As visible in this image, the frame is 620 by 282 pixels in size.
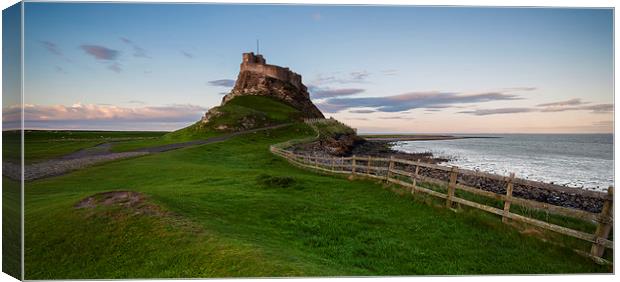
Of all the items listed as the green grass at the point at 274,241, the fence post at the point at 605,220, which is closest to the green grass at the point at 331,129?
the green grass at the point at 274,241

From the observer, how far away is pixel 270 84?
9588cm

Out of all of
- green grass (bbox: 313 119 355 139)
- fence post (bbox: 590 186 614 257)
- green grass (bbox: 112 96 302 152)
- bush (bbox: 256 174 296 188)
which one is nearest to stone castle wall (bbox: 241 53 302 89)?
green grass (bbox: 112 96 302 152)

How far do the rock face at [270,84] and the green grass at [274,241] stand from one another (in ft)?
263

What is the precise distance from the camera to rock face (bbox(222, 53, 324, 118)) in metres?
94.8

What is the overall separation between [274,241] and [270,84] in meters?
88.9

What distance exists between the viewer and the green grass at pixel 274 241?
7961 mm

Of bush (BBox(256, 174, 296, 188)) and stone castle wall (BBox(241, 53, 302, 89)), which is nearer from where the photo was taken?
bush (BBox(256, 174, 296, 188))

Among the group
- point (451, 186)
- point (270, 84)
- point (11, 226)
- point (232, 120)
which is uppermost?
point (270, 84)

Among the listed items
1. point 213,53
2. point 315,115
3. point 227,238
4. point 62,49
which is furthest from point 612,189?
point 315,115

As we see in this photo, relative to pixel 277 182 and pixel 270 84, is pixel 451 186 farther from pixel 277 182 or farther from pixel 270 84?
pixel 270 84

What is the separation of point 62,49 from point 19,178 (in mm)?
3935

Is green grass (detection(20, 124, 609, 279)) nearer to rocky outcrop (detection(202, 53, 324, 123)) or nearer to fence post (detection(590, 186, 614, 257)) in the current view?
fence post (detection(590, 186, 614, 257))

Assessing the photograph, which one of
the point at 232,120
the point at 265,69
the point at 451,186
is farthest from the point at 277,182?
the point at 265,69

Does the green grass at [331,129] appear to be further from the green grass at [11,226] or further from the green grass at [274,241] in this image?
the green grass at [11,226]
